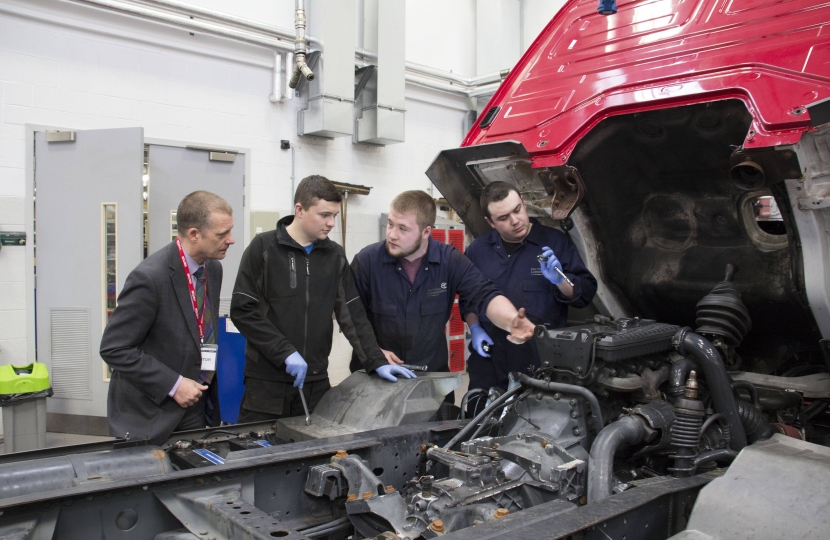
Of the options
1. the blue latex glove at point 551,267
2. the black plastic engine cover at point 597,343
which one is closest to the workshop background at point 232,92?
the blue latex glove at point 551,267

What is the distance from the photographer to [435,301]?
309 cm

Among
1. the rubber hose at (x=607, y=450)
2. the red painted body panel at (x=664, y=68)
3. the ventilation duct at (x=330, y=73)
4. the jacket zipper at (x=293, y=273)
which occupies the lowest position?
the rubber hose at (x=607, y=450)

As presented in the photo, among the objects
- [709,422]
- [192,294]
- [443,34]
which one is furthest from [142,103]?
[709,422]

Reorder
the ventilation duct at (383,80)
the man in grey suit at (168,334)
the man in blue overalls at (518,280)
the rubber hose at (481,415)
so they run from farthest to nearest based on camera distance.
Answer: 1. the ventilation duct at (383,80)
2. the man in blue overalls at (518,280)
3. the man in grey suit at (168,334)
4. the rubber hose at (481,415)

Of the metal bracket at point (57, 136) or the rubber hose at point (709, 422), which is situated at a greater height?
the metal bracket at point (57, 136)

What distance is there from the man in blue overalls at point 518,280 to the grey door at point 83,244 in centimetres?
290

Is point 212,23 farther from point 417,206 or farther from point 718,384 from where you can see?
point 718,384

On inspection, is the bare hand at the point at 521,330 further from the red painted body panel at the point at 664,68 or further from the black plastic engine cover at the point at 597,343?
the red painted body panel at the point at 664,68

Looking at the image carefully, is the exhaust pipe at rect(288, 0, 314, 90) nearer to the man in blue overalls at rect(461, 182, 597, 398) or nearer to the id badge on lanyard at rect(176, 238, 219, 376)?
the man in blue overalls at rect(461, 182, 597, 398)

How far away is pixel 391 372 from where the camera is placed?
8.68 feet

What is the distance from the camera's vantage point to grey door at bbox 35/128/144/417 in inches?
185

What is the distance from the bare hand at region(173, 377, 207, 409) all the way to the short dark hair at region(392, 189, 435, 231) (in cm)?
119

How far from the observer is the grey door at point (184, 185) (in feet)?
16.5

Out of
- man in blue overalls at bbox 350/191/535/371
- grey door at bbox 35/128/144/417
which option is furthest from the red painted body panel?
grey door at bbox 35/128/144/417
